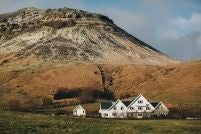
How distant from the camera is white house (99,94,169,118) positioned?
5910 inches

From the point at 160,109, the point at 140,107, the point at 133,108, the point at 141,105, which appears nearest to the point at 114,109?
the point at 133,108

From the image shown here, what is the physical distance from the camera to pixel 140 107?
152500 mm

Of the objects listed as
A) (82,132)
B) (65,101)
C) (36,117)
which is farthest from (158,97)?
(82,132)

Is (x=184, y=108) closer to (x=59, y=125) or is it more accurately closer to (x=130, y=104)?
(x=130, y=104)

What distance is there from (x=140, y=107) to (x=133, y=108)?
2679mm

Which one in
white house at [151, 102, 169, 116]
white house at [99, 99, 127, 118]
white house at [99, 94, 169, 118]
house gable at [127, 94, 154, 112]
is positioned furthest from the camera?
white house at [99, 99, 127, 118]

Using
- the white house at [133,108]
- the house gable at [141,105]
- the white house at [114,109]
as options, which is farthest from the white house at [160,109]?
the white house at [114,109]

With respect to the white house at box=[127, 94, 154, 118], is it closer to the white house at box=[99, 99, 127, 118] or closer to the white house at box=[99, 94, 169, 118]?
the white house at box=[99, 94, 169, 118]

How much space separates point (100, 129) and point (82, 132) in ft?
16.6

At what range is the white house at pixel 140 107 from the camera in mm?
149875

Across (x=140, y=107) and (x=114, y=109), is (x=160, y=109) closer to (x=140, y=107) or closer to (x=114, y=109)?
(x=140, y=107)

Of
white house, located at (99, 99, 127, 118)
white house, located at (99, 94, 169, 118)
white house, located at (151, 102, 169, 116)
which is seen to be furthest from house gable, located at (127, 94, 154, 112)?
white house, located at (99, 99, 127, 118)

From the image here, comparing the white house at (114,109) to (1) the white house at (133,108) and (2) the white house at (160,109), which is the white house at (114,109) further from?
(2) the white house at (160,109)

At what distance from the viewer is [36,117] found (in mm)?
84062
